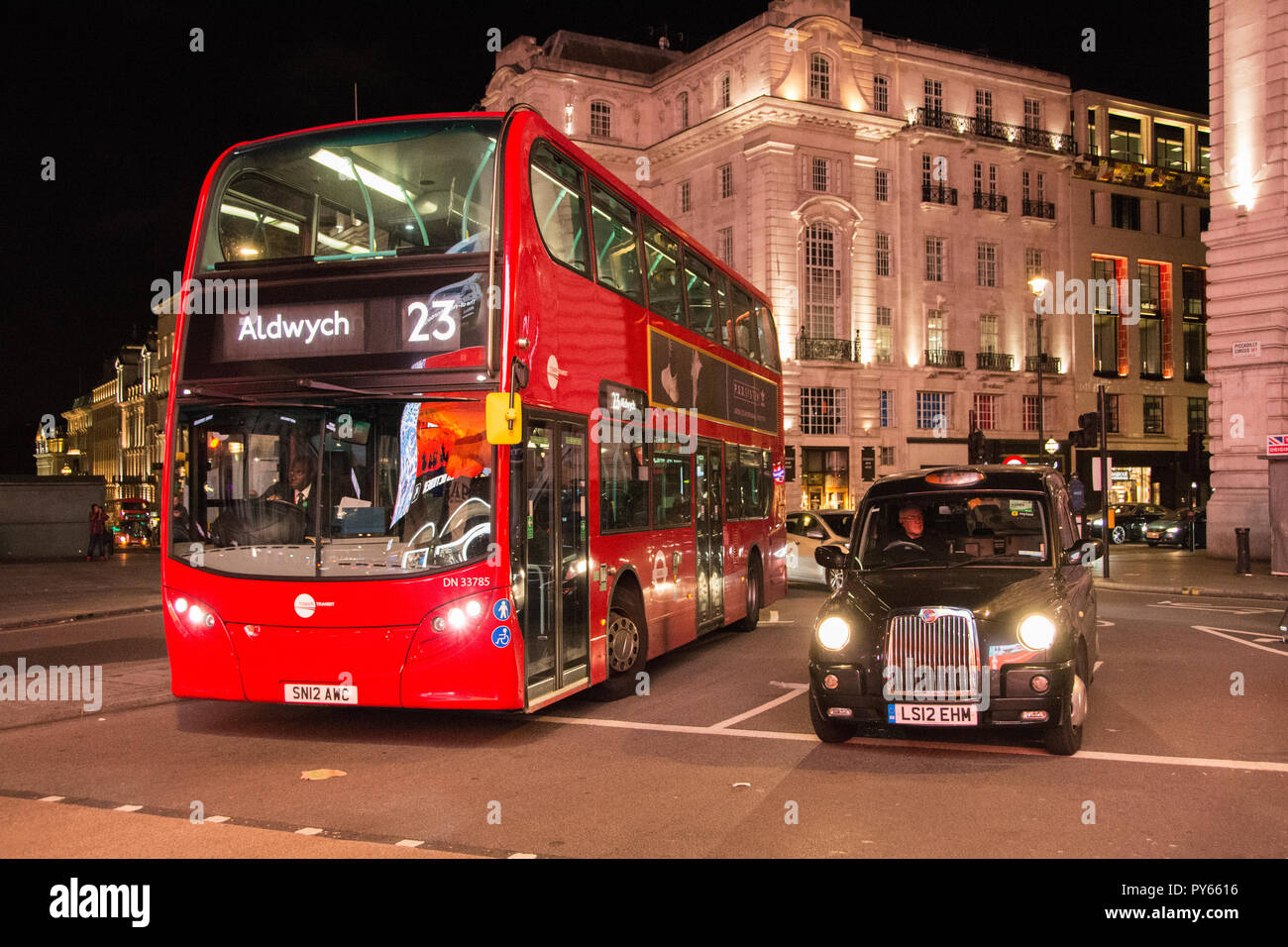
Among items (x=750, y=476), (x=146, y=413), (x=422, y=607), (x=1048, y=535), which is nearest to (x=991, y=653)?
(x=1048, y=535)

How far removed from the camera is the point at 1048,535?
28.5 ft

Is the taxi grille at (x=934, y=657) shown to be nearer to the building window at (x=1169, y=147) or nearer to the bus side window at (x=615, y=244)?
the bus side window at (x=615, y=244)

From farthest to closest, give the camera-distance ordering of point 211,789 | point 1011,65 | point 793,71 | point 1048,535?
point 1011,65, point 793,71, point 1048,535, point 211,789

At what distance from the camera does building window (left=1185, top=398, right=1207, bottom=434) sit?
196 ft

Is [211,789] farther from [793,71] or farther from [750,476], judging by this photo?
[793,71]

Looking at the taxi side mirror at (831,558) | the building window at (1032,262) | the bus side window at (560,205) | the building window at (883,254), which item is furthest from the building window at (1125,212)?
the taxi side mirror at (831,558)

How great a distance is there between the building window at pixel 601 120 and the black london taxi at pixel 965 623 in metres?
51.3

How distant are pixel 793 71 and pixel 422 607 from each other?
45887 mm

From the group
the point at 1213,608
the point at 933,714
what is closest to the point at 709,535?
the point at 933,714

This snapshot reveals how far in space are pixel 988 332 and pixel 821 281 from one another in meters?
10.2

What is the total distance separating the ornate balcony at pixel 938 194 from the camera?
2127 inches

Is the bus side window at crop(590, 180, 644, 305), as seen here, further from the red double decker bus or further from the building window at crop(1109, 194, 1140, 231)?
the building window at crop(1109, 194, 1140, 231)

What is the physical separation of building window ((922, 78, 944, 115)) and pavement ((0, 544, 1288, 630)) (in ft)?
95.4
